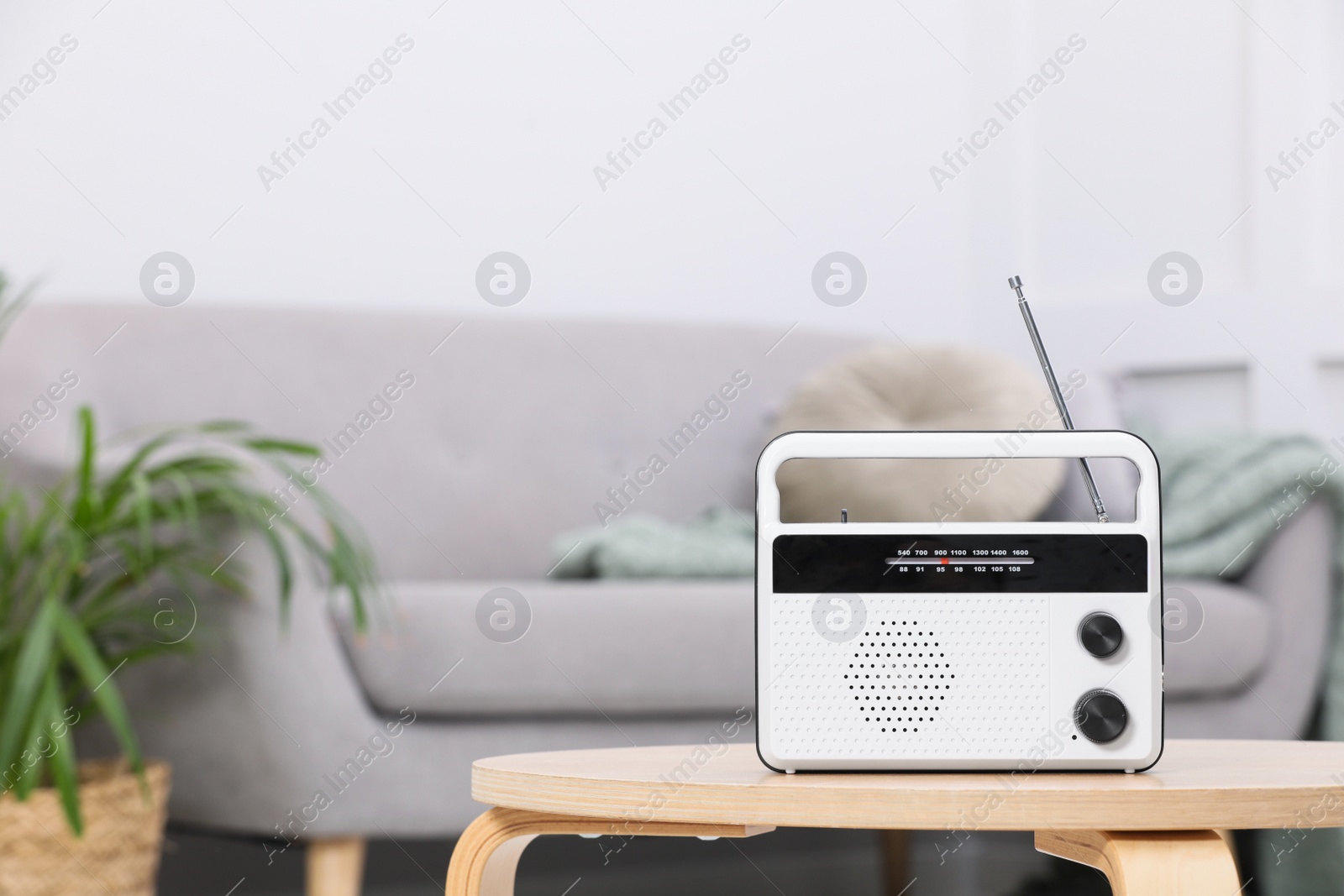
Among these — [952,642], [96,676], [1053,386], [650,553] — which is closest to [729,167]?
[650,553]

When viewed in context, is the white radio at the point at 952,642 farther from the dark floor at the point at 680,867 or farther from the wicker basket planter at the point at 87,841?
the dark floor at the point at 680,867

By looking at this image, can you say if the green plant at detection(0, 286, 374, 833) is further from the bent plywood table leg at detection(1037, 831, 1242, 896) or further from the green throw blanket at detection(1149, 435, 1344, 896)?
the green throw blanket at detection(1149, 435, 1344, 896)

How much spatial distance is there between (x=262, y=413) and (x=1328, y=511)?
151cm

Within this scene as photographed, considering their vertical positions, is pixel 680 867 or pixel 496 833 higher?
pixel 496 833

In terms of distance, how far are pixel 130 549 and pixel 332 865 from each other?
0.41 metres

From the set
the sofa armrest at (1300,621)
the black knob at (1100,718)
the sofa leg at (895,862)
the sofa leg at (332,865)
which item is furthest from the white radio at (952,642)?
the sofa leg at (895,862)

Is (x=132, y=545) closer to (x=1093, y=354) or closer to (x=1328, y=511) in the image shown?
(x=1328, y=511)

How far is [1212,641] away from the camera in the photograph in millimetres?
1406

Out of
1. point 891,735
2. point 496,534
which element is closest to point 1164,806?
point 891,735

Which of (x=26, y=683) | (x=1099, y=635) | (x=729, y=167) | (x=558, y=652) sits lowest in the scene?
(x=26, y=683)

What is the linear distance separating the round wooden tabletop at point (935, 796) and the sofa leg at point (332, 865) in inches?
31.0

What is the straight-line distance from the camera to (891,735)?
0.55 m

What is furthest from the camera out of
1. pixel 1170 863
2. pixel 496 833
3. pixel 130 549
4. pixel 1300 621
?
pixel 1300 621

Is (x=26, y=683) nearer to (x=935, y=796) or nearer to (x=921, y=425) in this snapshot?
(x=935, y=796)
